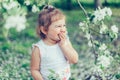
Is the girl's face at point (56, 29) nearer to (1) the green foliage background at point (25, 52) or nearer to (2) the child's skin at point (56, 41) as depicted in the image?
(2) the child's skin at point (56, 41)

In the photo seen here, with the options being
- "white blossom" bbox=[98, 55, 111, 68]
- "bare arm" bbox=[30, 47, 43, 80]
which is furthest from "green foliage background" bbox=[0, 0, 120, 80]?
"white blossom" bbox=[98, 55, 111, 68]

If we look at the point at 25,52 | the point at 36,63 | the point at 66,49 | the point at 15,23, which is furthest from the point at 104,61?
the point at 25,52

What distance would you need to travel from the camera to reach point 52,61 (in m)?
4.46

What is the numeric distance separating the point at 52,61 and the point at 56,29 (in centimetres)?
31

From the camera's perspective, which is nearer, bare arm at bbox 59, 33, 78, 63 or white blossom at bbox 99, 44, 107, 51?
bare arm at bbox 59, 33, 78, 63

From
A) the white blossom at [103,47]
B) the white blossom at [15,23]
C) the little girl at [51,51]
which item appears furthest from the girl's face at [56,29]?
the white blossom at [15,23]

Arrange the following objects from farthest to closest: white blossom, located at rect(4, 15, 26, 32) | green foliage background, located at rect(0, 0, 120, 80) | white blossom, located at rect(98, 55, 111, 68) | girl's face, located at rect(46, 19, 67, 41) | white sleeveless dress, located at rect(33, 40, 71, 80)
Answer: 1. green foliage background, located at rect(0, 0, 120, 80)
2. white sleeveless dress, located at rect(33, 40, 71, 80)
3. girl's face, located at rect(46, 19, 67, 41)
4. white blossom, located at rect(98, 55, 111, 68)
5. white blossom, located at rect(4, 15, 26, 32)

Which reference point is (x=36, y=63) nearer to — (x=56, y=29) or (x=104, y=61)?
(x=56, y=29)

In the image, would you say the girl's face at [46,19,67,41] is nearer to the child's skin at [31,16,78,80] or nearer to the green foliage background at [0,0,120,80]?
the child's skin at [31,16,78,80]

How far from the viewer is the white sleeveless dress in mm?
4449

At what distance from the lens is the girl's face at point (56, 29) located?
4.34m

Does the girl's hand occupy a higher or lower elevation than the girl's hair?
lower

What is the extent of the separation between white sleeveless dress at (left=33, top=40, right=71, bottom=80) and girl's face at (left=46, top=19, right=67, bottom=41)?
108 mm

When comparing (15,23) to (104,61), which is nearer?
(15,23)
